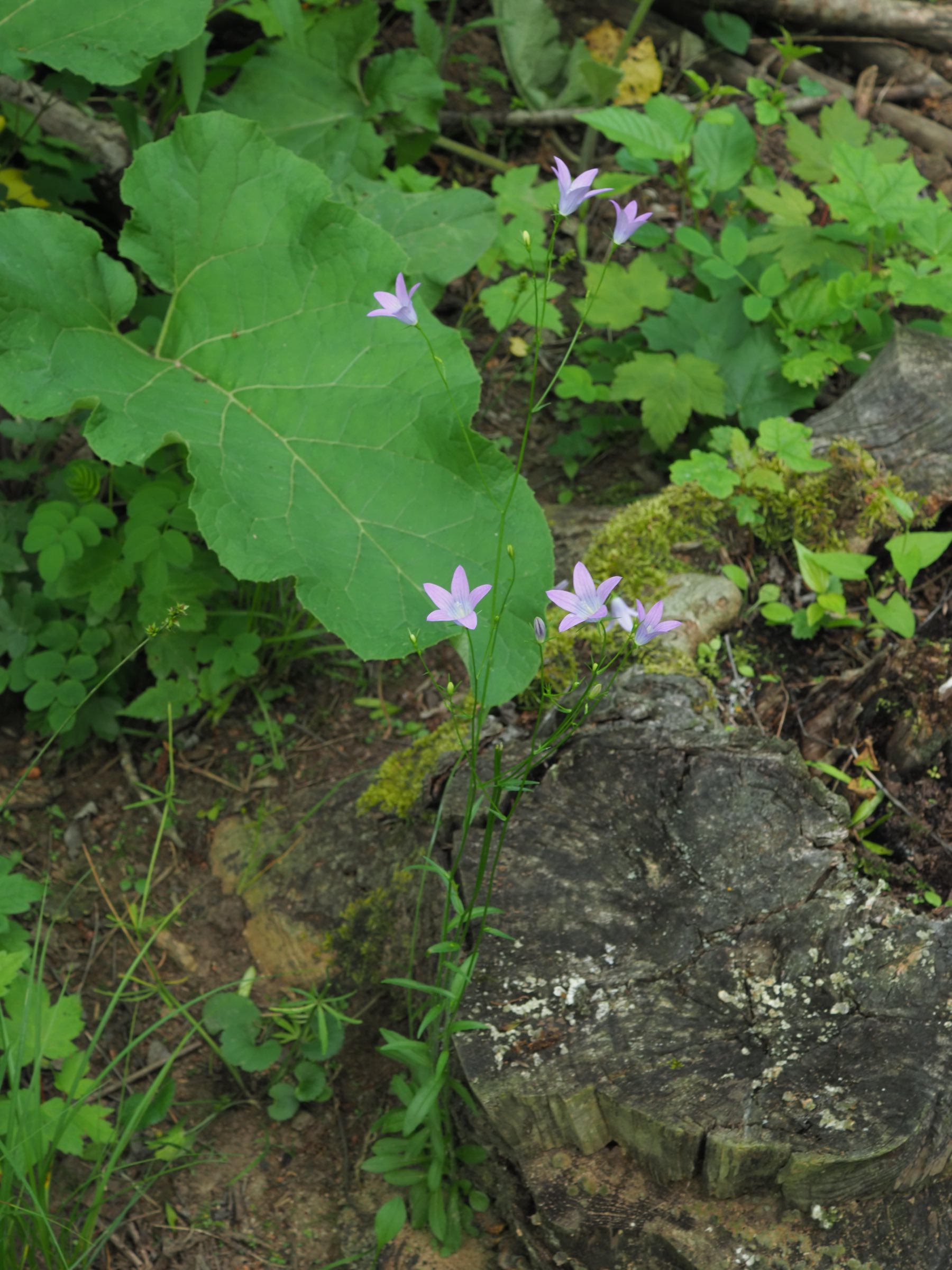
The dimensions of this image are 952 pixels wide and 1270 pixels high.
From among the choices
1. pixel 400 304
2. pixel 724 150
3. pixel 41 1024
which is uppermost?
pixel 400 304

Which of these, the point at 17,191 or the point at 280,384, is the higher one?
the point at 17,191

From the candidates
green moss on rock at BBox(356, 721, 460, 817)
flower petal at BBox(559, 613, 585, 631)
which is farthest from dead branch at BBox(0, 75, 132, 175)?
flower petal at BBox(559, 613, 585, 631)

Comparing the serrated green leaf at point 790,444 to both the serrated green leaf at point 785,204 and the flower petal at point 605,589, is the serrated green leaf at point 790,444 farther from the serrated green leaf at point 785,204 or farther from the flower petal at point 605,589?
the flower petal at point 605,589

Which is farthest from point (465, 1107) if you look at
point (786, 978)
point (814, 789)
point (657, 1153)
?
point (814, 789)

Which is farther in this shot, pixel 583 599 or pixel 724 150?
pixel 724 150

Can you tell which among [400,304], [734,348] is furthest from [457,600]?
[734,348]

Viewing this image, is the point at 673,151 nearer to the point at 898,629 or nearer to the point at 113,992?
the point at 898,629

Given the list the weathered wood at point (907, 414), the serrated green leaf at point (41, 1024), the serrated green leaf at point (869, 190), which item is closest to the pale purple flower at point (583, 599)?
the serrated green leaf at point (41, 1024)

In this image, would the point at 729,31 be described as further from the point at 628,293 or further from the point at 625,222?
the point at 625,222
